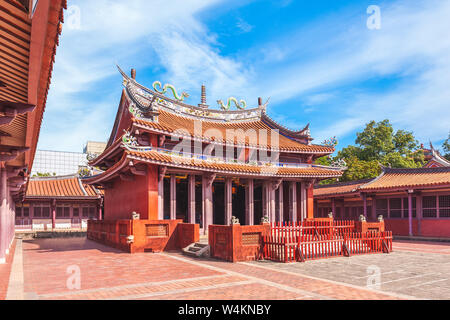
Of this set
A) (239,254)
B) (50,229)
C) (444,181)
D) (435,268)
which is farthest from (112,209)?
(444,181)

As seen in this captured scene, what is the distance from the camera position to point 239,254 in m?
12.2

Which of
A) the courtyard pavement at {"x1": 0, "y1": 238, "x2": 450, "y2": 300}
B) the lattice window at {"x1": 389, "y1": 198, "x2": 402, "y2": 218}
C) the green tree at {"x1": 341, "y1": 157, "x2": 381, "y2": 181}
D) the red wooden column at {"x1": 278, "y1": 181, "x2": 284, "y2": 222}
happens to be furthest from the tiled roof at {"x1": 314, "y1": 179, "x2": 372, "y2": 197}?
the courtyard pavement at {"x1": 0, "y1": 238, "x2": 450, "y2": 300}

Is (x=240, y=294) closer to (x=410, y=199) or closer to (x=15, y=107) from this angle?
(x=15, y=107)

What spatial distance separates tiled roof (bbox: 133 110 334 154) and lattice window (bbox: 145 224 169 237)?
15.6 feet

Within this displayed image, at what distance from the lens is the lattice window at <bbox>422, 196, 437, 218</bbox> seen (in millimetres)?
21353

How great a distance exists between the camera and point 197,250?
1403cm

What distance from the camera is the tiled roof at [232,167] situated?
16072 millimetres

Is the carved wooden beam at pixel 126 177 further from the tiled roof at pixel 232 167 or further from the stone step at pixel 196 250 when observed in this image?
the stone step at pixel 196 250

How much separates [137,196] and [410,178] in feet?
57.3

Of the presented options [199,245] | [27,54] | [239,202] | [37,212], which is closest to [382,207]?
[239,202]

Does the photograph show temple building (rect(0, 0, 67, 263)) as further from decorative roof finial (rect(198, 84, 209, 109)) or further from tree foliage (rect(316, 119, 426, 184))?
tree foliage (rect(316, 119, 426, 184))

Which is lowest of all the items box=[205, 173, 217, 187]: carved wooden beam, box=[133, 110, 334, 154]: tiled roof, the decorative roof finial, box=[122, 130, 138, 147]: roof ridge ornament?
box=[205, 173, 217, 187]: carved wooden beam
